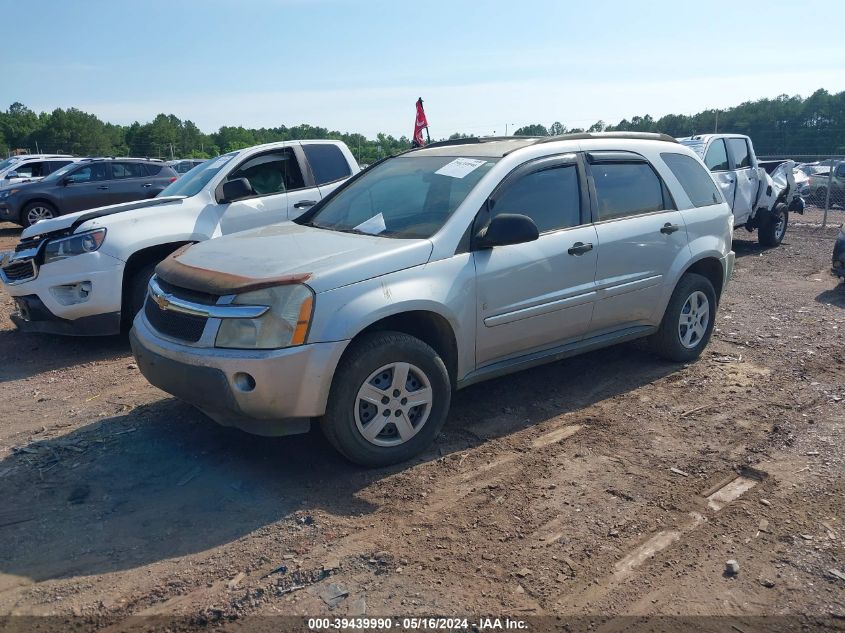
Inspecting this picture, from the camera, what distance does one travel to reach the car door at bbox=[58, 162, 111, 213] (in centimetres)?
1628

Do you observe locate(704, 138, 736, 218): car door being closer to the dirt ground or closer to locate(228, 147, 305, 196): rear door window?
the dirt ground

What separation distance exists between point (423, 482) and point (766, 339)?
4472 mm

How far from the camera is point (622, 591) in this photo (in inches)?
124

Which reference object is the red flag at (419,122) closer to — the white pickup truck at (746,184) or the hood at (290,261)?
the white pickup truck at (746,184)

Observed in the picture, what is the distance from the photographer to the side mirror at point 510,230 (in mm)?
4488

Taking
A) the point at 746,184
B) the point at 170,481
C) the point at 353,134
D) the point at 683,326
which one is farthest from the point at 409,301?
the point at 353,134

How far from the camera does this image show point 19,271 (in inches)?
268

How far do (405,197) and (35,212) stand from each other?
14.2 metres

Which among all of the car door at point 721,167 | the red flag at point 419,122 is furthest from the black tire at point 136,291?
the car door at point 721,167

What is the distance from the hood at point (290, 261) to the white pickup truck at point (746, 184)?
888 centimetres

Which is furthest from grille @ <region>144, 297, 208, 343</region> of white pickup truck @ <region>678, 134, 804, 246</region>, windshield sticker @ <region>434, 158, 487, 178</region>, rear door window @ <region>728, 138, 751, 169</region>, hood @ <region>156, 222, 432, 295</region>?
rear door window @ <region>728, 138, 751, 169</region>

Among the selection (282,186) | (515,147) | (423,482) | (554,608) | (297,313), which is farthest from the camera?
(282,186)

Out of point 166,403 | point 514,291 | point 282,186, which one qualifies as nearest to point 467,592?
point 514,291

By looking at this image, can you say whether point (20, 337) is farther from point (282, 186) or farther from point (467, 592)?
point (467, 592)
